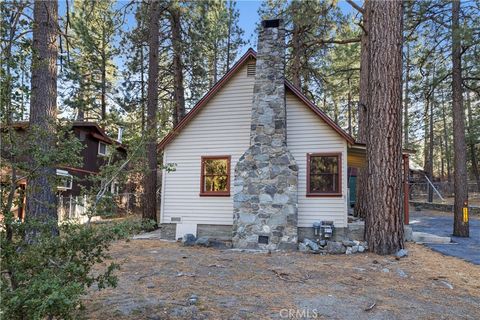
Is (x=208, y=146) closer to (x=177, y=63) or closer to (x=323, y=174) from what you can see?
(x=323, y=174)

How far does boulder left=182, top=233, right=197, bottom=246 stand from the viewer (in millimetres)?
8977

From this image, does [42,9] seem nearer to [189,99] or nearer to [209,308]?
[209,308]

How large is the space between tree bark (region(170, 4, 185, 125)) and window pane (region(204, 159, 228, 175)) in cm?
488

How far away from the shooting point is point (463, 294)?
4.77 meters

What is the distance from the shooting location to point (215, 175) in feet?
32.7

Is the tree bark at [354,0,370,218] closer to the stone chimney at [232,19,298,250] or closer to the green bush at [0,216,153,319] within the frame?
the stone chimney at [232,19,298,250]

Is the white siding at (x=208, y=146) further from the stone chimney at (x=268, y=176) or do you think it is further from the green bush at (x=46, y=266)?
the green bush at (x=46, y=266)

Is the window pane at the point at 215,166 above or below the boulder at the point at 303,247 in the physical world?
above

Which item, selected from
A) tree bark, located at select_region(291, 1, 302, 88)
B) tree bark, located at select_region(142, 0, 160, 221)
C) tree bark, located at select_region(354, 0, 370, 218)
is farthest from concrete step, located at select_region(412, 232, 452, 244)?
tree bark, located at select_region(142, 0, 160, 221)

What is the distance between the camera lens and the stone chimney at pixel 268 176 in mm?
8391

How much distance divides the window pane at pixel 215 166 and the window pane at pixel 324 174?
8.36 ft

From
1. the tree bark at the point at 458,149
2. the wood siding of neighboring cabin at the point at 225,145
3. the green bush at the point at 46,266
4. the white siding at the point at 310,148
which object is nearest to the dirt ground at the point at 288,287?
the green bush at the point at 46,266

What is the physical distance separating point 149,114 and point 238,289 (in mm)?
8205

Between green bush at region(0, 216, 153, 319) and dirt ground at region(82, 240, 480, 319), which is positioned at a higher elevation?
green bush at region(0, 216, 153, 319)
